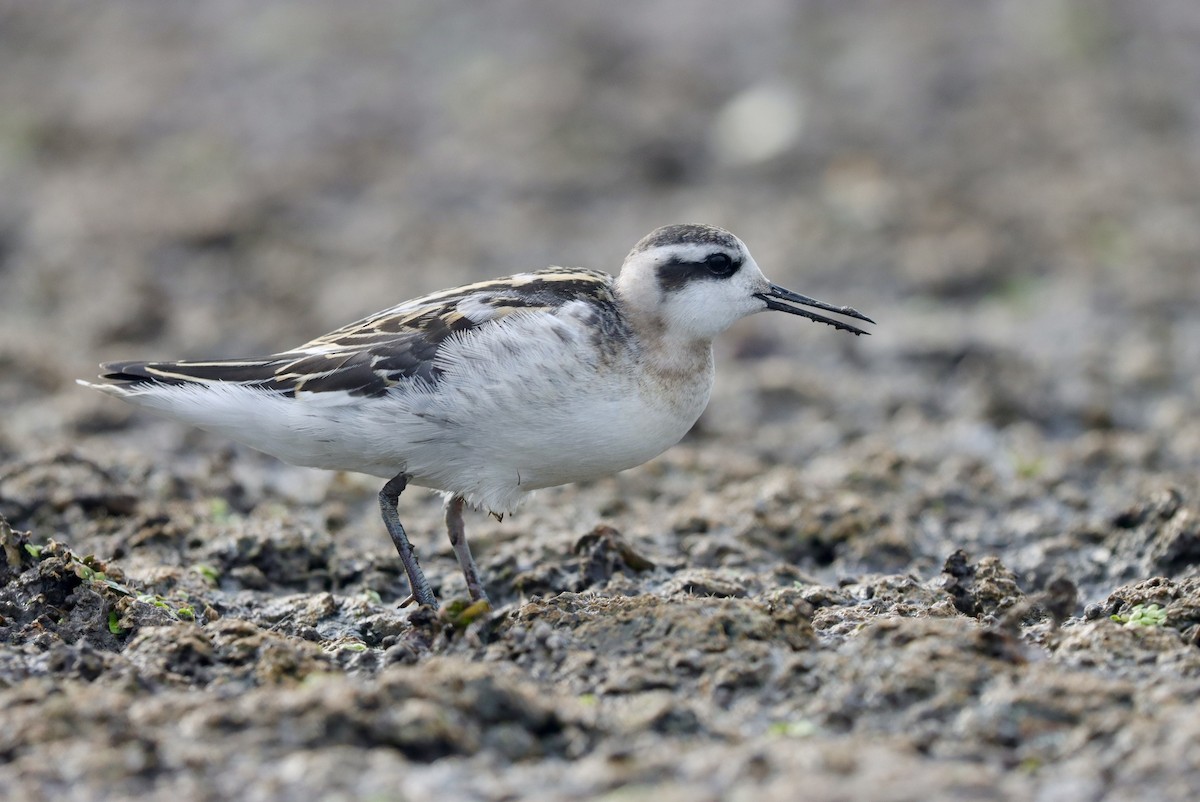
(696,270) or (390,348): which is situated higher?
(696,270)

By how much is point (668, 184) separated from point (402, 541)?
9865mm

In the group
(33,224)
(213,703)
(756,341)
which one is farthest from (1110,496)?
(33,224)

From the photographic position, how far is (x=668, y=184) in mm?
16250

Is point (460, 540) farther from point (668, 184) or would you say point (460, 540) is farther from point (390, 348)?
point (668, 184)

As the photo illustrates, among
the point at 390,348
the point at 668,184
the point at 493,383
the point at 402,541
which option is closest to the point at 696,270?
the point at 493,383

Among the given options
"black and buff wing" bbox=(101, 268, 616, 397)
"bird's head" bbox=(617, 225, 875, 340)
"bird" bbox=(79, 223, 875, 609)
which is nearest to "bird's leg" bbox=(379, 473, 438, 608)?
"bird" bbox=(79, 223, 875, 609)

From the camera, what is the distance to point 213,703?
5.30 metres

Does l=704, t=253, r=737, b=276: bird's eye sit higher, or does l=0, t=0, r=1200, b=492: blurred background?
l=0, t=0, r=1200, b=492: blurred background

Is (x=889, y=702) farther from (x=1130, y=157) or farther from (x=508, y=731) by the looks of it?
(x=1130, y=157)

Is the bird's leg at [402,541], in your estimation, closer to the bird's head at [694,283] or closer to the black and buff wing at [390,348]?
the black and buff wing at [390,348]

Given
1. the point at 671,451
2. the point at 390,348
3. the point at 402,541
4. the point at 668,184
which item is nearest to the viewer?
the point at 390,348

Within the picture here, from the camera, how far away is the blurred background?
1173 centimetres

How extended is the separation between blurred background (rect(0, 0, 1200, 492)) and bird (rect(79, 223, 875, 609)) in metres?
3.34

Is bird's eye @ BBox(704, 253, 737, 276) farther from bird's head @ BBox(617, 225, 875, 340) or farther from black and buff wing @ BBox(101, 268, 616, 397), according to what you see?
black and buff wing @ BBox(101, 268, 616, 397)
